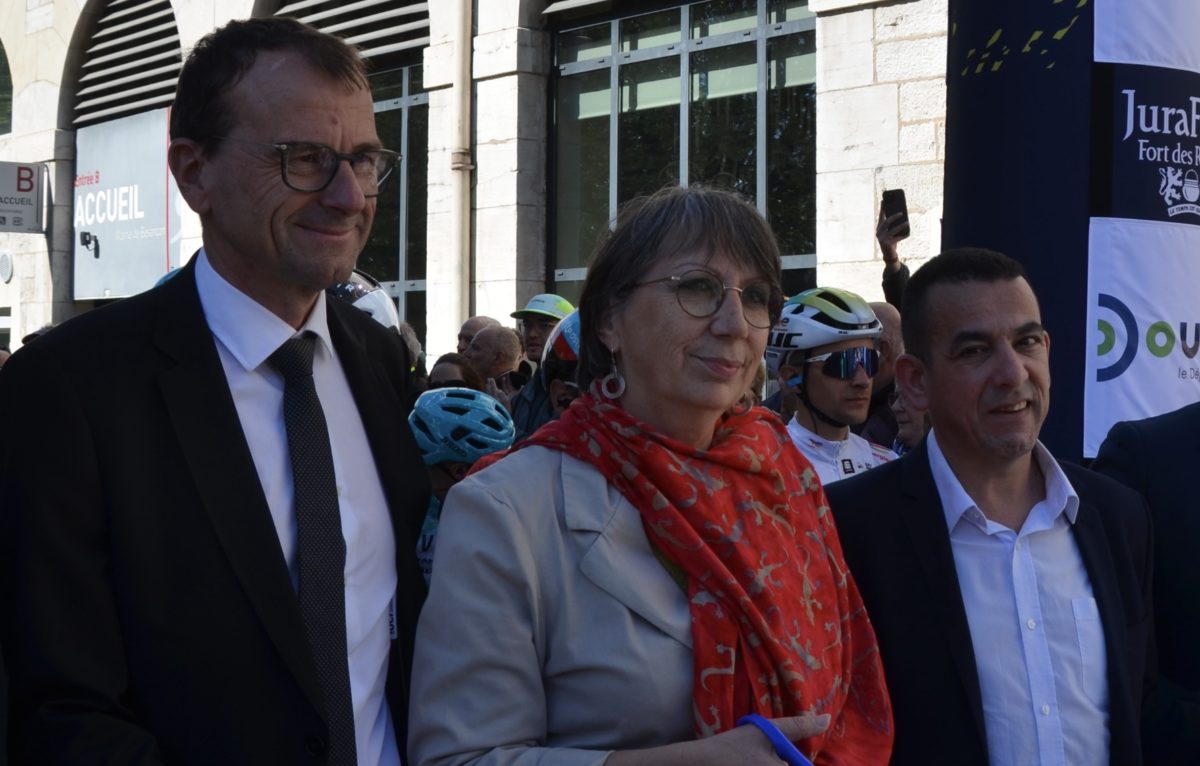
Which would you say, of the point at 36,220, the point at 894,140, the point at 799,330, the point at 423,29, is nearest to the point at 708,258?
the point at 799,330

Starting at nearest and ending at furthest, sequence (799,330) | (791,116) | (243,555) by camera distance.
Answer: (243,555), (799,330), (791,116)

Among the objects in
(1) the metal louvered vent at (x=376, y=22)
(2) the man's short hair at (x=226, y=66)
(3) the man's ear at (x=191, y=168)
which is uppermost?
(1) the metal louvered vent at (x=376, y=22)


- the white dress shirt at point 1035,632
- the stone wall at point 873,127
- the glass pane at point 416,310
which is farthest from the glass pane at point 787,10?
the white dress shirt at point 1035,632

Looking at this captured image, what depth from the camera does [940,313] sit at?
2.79 meters

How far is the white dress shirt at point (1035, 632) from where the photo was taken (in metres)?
2.50

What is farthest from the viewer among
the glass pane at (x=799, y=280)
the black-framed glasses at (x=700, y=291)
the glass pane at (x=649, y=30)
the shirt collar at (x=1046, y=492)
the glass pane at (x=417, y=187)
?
the glass pane at (x=417, y=187)

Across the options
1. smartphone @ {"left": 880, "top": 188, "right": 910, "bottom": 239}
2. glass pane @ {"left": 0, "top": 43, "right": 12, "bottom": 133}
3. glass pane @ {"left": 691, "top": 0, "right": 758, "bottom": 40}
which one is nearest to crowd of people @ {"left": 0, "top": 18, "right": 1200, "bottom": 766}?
smartphone @ {"left": 880, "top": 188, "right": 910, "bottom": 239}

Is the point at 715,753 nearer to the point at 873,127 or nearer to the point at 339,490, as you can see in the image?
the point at 339,490

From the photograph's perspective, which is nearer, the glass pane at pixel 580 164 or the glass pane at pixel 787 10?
the glass pane at pixel 787 10

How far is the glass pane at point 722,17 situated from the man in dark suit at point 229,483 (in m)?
8.53

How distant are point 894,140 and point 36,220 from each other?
1291 centimetres

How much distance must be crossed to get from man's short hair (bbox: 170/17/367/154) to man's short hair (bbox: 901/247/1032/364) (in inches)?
52.0

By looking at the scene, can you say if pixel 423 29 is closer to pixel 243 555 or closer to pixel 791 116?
pixel 791 116

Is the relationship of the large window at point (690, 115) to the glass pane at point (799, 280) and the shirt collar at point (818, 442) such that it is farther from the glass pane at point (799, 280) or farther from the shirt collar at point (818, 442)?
the shirt collar at point (818, 442)
